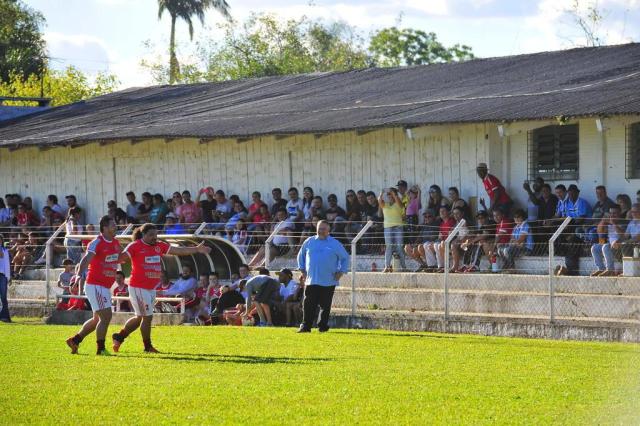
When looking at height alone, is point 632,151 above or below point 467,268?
above

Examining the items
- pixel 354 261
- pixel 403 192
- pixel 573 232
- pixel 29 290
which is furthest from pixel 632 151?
pixel 29 290

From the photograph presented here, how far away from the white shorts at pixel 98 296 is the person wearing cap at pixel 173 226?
9.17 m

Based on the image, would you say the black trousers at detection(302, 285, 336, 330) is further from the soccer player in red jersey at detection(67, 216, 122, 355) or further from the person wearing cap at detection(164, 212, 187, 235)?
the person wearing cap at detection(164, 212, 187, 235)

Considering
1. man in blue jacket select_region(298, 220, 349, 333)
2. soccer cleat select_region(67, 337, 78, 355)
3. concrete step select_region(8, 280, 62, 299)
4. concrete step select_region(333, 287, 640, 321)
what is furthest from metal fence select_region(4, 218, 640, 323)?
soccer cleat select_region(67, 337, 78, 355)

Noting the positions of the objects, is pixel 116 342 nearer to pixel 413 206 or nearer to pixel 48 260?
pixel 413 206

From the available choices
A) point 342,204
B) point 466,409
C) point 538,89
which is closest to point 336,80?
point 342,204

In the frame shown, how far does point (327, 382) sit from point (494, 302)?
28.1ft

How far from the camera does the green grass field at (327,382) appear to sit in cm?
1152

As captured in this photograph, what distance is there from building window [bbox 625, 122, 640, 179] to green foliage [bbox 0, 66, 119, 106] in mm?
45247

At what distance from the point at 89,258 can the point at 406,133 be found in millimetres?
9945

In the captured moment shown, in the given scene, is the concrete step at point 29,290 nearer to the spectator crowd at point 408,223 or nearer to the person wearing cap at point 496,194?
the spectator crowd at point 408,223

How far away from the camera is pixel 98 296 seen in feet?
58.9

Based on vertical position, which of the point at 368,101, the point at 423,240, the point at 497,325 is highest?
the point at 368,101

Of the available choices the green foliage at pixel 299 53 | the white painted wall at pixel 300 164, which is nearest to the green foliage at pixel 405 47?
the green foliage at pixel 299 53
